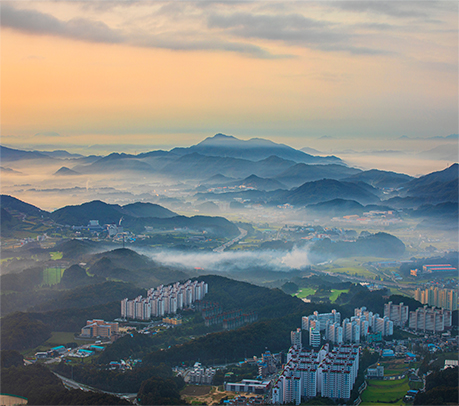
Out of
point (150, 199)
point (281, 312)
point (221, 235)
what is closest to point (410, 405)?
point (281, 312)

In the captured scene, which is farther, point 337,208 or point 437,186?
point 437,186

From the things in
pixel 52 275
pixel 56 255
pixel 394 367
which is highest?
pixel 56 255

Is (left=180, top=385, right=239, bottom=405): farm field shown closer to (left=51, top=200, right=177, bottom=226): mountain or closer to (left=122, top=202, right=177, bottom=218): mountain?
(left=51, top=200, right=177, bottom=226): mountain

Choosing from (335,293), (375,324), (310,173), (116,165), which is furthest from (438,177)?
(375,324)

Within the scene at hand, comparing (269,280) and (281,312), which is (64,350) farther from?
(269,280)

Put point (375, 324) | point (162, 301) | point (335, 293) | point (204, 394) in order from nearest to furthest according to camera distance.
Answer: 1. point (204, 394)
2. point (375, 324)
3. point (162, 301)
4. point (335, 293)

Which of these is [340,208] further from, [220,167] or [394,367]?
[394,367]
